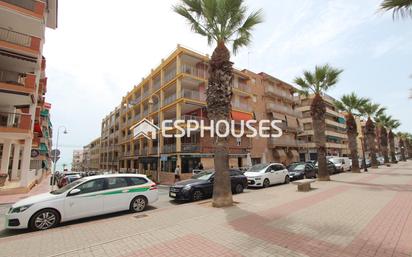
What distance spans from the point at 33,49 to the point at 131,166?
90.0 feet

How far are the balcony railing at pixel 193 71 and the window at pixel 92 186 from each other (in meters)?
20.1

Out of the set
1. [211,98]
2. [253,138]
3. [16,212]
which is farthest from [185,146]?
[16,212]

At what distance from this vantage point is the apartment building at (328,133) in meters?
47.8

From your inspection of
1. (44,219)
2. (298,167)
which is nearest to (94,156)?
(298,167)

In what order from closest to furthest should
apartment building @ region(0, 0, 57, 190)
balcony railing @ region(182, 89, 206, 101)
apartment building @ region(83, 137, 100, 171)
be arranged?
apartment building @ region(0, 0, 57, 190), balcony railing @ region(182, 89, 206, 101), apartment building @ region(83, 137, 100, 171)

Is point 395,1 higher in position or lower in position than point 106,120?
lower

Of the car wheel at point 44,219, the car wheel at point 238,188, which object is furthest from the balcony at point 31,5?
the car wheel at point 238,188

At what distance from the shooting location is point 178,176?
2170 cm

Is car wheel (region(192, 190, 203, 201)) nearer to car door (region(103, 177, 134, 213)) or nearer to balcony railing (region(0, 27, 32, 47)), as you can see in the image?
car door (region(103, 177, 134, 213))

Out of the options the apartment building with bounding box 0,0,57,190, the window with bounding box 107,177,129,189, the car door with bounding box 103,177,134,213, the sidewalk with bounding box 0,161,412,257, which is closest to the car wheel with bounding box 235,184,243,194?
the sidewalk with bounding box 0,161,412,257

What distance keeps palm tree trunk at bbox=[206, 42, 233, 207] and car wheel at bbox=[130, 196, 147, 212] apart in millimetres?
2966

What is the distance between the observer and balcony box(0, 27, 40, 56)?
51.1 feet

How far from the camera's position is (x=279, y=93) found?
136ft

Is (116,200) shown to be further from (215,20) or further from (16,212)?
(215,20)
